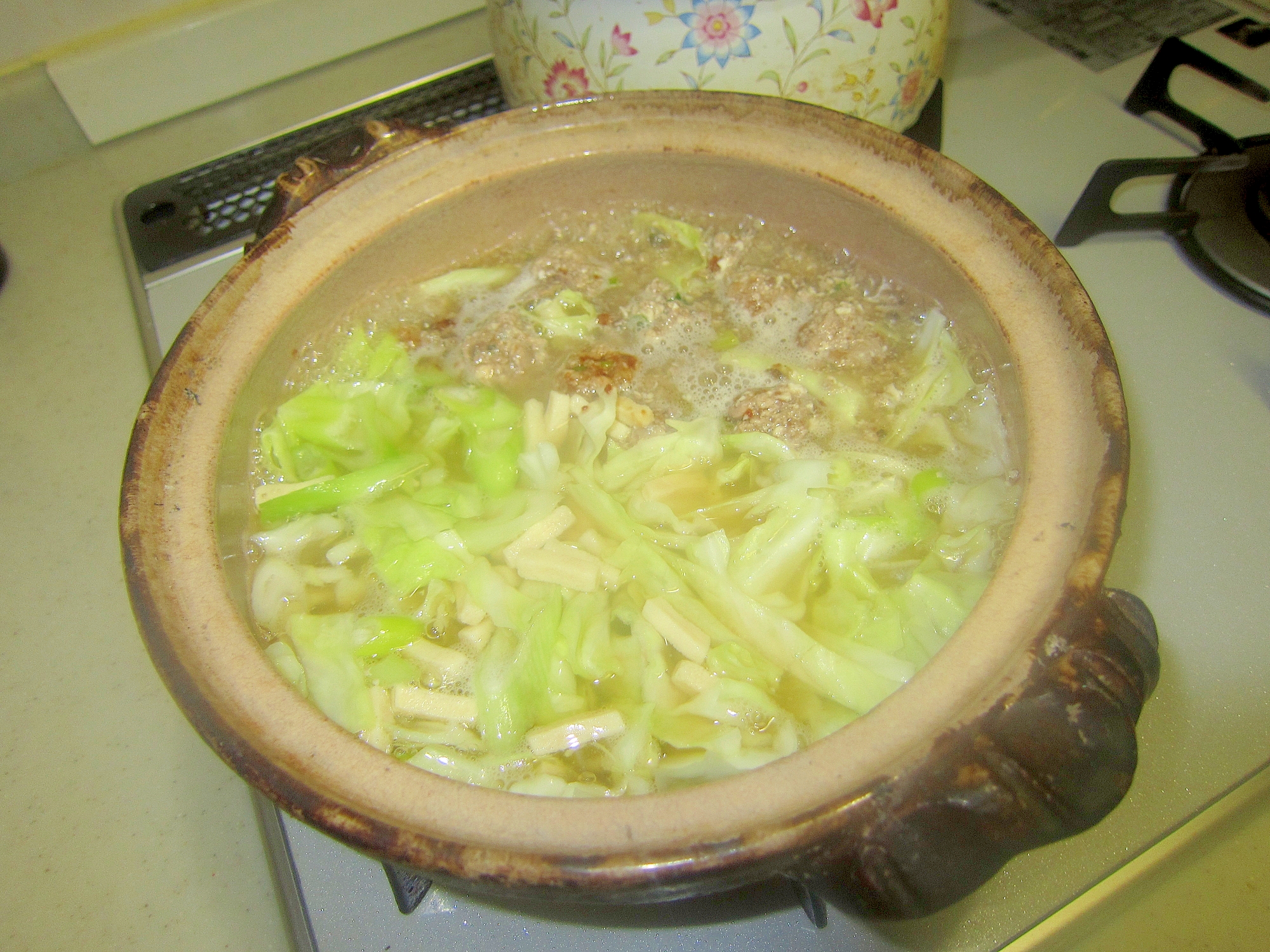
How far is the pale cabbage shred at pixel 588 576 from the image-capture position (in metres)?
0.88

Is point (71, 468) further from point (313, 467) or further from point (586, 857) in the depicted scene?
point (586, 857)

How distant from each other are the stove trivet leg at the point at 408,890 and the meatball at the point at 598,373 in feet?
2.16

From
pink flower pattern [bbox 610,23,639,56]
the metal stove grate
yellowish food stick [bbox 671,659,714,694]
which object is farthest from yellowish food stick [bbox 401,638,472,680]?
the metal stove grate

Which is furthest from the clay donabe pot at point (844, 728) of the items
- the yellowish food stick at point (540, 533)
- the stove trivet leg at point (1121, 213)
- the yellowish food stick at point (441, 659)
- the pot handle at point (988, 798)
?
the stove trivet leg at point (1121, 213)

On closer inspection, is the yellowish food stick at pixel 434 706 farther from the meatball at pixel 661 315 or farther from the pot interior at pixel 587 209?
the meatball at pixel 661 315

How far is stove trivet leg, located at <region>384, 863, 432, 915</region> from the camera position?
876 mm

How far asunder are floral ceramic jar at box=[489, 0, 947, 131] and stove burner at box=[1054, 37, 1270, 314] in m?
0.36

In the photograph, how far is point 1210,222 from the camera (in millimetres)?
1347

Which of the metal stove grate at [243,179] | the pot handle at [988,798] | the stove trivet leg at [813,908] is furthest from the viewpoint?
the metal stove grate at [243,179]

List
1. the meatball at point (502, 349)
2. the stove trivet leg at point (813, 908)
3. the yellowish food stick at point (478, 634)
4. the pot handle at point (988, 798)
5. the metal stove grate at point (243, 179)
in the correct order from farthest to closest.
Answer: the metal stove grate at point (243, 179), the meatball at point (502, 349), the yellowish food stick at point (478, 634), the stove trivet leg at point (813, 908), the pot handle at point (988, 798)

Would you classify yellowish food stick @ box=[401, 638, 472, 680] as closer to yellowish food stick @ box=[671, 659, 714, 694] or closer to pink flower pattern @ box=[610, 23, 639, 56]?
yellowish food stick @ box=[671, 659, 714, 694]

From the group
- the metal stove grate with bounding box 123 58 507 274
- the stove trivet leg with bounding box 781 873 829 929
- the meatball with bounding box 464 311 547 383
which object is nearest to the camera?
the stove trivet leg with bounding box 781 873 829 929

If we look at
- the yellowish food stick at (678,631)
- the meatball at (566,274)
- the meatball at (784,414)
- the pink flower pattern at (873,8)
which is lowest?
the yellowish food stick at (678,631)

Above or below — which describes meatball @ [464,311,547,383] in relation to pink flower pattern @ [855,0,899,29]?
below
